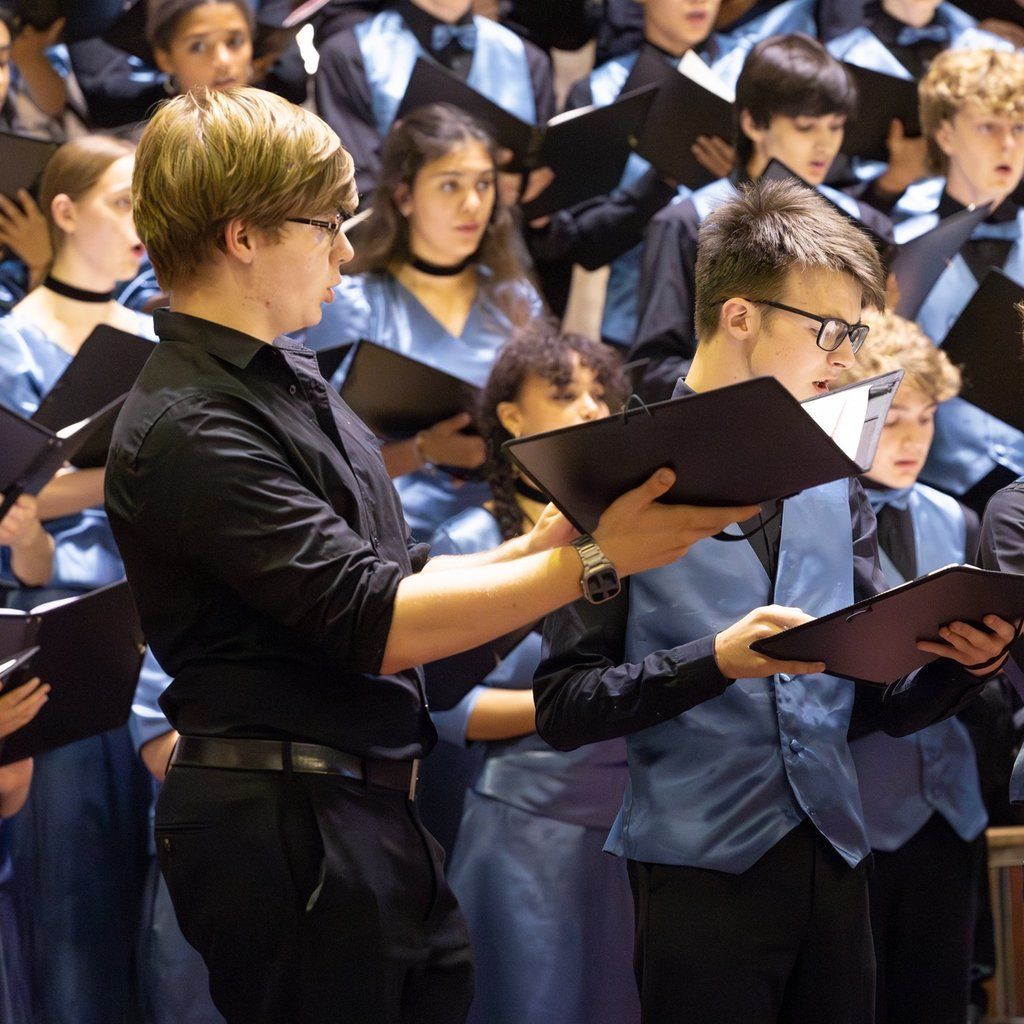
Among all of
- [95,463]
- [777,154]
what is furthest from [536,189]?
[95,463]

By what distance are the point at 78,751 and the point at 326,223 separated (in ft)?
5.37

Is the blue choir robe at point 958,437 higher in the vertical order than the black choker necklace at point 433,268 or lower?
A: lower

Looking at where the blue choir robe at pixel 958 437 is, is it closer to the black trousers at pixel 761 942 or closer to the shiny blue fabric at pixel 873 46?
the shiny blue fabric at pixel 873 46

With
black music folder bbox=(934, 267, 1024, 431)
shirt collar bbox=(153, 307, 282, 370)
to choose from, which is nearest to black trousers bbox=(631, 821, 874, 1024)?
shirt collar bbox=(153, 307, 282, 370)

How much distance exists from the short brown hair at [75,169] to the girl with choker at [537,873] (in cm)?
148

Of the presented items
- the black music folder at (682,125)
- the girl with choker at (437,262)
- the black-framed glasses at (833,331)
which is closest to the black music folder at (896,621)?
the black-framed glasses at (833,331)

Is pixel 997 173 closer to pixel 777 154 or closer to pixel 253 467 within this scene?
pixel 777 154

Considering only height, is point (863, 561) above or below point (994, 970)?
above

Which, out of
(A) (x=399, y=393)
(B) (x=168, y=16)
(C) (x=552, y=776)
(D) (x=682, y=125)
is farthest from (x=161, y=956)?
(B) (x=168, y=16)

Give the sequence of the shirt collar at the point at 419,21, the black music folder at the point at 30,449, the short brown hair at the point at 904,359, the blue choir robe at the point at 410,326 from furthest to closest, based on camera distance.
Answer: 1. the shirt collar at the point at 419,21
2. the blue choir robe at the point at 410,326
3. the short brown hair at the point at 904,359
4. the black music folder at the point at 30,449

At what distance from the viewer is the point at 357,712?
5.31 feet

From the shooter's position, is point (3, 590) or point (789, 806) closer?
point (789, 806)

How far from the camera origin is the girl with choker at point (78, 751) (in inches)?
112

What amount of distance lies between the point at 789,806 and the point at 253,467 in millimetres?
778
